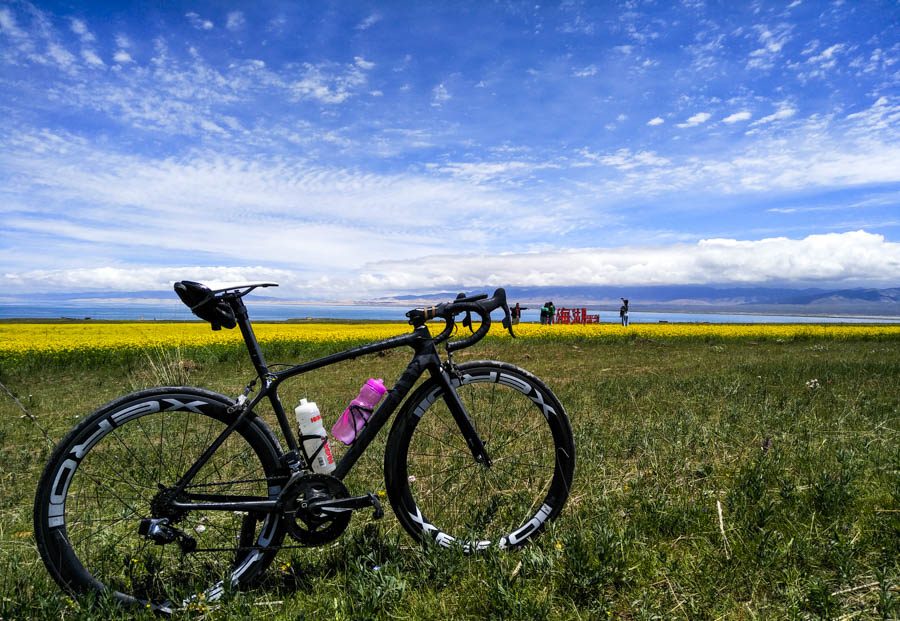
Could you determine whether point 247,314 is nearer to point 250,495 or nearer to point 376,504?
point 250,495

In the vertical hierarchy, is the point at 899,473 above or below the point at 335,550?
above

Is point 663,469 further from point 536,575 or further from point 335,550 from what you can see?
point 335,550

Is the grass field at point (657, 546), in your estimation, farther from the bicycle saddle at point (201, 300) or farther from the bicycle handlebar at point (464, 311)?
the bicycle saddle at point (201, 300)

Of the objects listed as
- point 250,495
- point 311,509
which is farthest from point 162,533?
point 311,509

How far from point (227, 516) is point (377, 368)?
1173 cm

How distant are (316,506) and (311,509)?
0.13 ft

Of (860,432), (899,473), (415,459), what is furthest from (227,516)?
(860,432)

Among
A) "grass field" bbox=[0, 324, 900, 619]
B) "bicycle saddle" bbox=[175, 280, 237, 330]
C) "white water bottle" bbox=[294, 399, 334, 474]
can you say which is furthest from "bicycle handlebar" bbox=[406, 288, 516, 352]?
"grass field" bbox=[0, 324, 900, 619]

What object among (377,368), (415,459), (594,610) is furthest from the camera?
(377,368)

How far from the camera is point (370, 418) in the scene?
311 cm

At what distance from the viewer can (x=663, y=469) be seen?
4.22 meters

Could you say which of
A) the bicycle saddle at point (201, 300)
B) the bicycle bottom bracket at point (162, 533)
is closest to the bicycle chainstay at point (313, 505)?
the bicycle bottom bracket at point (162, 533)

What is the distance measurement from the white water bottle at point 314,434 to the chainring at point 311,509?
11 cm

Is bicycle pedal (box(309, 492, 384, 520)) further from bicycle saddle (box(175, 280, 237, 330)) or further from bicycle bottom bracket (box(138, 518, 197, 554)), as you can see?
bicycle saddle (box(175, 280, 237, 330))
